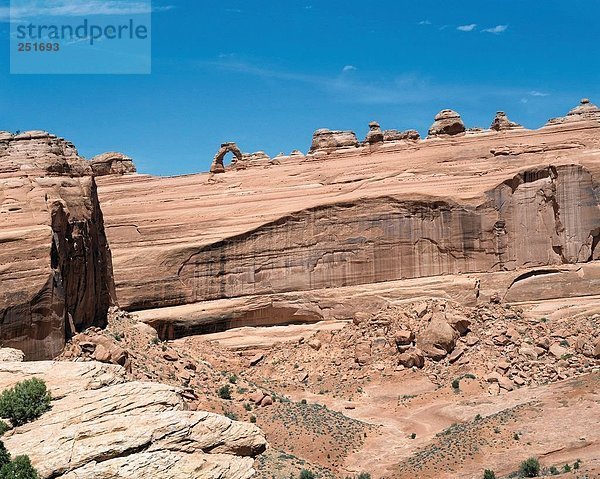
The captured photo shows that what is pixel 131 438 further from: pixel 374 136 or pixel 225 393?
pixel 374 136

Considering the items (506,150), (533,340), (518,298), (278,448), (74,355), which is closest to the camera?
(74,355)

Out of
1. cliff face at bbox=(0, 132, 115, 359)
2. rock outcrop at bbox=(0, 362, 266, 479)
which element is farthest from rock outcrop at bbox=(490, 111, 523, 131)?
rock outcrop at bbox=(0, 362, 266, 479)

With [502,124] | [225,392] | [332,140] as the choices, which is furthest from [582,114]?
[225,392]

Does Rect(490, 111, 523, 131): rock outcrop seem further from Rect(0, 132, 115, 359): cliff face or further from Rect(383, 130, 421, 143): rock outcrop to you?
Rect(0, 132, 115, 359): cliff face

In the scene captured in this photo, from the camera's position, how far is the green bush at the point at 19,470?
12539 millimetres

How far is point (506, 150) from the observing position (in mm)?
41812

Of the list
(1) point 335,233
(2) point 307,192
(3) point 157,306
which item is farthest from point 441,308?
(3) point 157,306

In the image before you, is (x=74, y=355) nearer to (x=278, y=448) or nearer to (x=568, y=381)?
(x=278, y=448)

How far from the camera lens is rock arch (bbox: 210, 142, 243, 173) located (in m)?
49.0

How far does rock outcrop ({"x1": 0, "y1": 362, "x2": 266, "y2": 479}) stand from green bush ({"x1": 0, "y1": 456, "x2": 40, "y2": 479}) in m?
0.20

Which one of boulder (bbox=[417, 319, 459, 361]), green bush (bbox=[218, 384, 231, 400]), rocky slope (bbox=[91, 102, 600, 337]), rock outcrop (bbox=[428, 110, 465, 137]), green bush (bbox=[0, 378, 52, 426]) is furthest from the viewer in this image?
rock outcrop (bbox=[428, 110, 465, 137])

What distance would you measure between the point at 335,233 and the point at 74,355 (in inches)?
730

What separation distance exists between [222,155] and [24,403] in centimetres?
3646

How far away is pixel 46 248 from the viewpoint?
2316 centimetres
